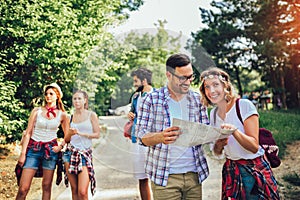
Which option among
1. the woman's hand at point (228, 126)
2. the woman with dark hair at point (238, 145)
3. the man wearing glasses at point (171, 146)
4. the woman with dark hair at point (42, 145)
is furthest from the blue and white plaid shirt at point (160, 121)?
the woman with dark hair at point (42, 145)

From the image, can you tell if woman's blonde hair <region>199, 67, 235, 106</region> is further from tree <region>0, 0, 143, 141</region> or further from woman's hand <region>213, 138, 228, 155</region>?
tree <region>0, 0, 143, 141</region>

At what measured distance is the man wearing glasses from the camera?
2787mm

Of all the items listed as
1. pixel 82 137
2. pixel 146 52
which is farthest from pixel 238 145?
pixel 82 137

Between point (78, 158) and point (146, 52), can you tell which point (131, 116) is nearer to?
point (146, 52)

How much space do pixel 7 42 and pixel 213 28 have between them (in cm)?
1185

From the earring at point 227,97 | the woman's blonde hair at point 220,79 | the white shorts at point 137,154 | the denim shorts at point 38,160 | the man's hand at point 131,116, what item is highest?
the woman's blonde hair at point 220,79

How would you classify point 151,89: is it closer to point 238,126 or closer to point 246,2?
point 238,126

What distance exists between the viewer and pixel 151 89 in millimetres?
2996

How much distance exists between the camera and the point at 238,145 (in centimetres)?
299

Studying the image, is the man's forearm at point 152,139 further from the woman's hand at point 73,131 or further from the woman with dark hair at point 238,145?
the woman's hand at point 73,131

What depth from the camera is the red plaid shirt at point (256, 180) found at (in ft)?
9.80

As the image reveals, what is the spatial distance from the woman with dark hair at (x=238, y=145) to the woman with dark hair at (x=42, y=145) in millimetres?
2635

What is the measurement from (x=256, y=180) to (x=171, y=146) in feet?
2.33

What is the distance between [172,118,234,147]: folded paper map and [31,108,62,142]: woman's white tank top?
3.03 m
